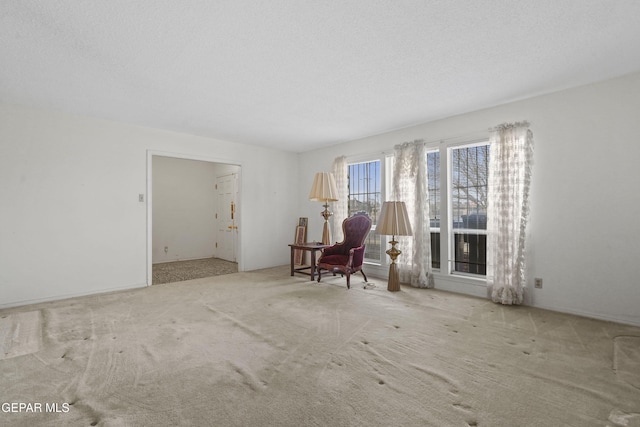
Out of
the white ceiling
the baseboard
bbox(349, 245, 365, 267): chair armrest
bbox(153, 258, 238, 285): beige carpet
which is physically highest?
the white ceiling

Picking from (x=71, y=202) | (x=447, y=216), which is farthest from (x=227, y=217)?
(x=447, y=216)

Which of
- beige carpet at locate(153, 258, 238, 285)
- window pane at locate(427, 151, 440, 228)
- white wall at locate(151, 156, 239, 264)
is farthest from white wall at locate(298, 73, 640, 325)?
white wall at locate(151, 156, 239, 264)

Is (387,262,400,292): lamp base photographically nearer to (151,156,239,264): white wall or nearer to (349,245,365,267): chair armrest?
(349,245,365,267): chair armrest

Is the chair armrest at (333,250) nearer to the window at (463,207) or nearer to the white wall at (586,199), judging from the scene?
the window at (463,207)

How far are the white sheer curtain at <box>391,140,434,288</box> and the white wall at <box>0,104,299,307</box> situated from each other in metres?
3.60

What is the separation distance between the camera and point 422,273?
4.46m

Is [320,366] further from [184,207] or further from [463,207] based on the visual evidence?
[184,207]

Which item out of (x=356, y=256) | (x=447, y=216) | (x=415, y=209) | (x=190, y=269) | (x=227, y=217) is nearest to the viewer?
(x=447, y=216)

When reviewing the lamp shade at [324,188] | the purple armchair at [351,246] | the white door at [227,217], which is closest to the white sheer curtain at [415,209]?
the purple armchair at [351,246]

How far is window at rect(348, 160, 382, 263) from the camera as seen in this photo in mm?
5426

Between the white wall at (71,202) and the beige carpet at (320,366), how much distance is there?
0.56m

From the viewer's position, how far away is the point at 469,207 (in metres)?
4.26

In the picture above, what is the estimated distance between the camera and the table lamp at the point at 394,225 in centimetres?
428

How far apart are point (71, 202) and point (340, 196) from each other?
166 inches
